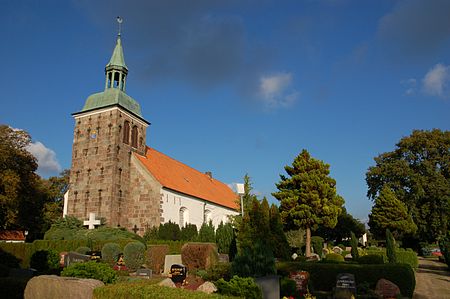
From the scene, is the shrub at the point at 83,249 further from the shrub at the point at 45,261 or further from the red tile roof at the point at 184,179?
the red tile roof at the point at 184,179

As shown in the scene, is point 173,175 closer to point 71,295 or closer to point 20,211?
point 20,211

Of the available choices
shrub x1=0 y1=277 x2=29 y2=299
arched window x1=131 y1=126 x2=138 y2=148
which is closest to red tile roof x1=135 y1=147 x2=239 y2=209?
arched window x1=131 y1=126 x2=138 y2=148

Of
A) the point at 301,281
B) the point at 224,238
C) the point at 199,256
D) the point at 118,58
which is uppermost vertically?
the point at 118,58

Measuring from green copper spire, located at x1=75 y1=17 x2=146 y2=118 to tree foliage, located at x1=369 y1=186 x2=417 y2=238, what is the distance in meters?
24.8

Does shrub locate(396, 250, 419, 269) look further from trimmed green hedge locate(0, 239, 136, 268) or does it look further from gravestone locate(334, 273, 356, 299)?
trimmed green hedge locate(0, 239, 136, 268)

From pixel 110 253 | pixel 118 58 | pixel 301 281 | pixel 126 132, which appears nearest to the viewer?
pixel 301 281

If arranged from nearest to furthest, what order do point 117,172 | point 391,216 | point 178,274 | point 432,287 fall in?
point 178,274, point 432,287, point 117,172, point 391,216

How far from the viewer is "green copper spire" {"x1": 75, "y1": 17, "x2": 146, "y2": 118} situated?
29.9 meters

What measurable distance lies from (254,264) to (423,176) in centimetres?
3457

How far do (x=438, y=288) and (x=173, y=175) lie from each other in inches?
950

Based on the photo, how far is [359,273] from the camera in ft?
47.8

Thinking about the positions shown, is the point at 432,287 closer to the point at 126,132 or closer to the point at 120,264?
the point at 120,264

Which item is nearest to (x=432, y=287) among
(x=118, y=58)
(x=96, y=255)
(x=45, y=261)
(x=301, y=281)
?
(x=301, y=281)

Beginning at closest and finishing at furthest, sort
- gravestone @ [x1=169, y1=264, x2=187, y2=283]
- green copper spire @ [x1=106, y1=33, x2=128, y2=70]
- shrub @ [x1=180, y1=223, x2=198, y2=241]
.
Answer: gravestone @ [x1=169, y1=264, x2=187, y2=283], shrub @ [x1=180, y1=223, x2=198, y2=241], green copper spire @ [x1=106, y1=33, x2=128, y2=70]
